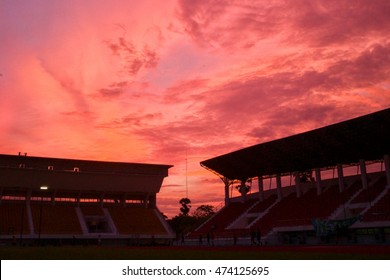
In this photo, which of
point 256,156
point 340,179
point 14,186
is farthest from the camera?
point 14,186

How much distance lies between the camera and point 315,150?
5725 cm

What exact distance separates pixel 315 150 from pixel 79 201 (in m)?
44.1

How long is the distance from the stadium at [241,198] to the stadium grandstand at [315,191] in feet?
0.44

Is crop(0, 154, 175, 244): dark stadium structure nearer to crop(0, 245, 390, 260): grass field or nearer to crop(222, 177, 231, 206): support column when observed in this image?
crop(222, 177, 231, 206): support column

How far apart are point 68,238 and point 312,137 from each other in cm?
3978

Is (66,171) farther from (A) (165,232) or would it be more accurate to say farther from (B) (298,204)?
(B) (298,204)

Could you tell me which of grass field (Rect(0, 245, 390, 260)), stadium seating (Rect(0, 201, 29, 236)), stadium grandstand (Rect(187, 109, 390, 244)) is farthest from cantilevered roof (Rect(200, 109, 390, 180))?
stadium seating (Rect(0, 201, 29, 236))

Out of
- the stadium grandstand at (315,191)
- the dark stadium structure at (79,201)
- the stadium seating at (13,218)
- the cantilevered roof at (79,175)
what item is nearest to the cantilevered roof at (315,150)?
the stadium grandstand at (315,191)

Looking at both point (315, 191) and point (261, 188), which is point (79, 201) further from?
point (315, 191)

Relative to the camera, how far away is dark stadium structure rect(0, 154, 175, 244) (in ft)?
231

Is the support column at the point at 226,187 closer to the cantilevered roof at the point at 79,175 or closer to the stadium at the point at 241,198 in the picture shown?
the stadium at the point at 241,198

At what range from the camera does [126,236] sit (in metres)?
74.0

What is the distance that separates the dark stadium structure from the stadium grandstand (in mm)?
13461

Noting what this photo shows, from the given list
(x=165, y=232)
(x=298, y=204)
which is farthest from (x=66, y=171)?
(x=298, y=204)
